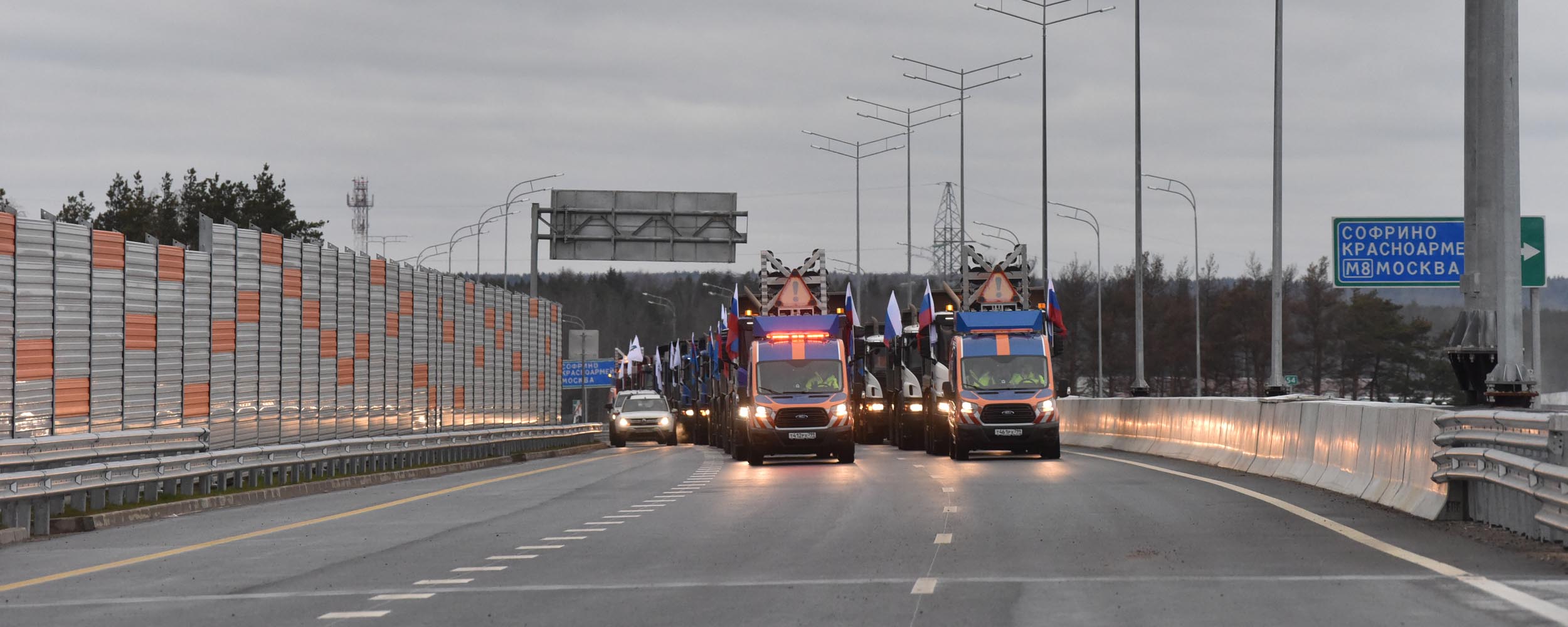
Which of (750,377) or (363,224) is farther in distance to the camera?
(363,224)

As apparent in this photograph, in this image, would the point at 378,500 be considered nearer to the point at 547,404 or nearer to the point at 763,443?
the point at 763,443

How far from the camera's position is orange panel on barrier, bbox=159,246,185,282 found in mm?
28234


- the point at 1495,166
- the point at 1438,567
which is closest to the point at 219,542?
the point at 1438,567

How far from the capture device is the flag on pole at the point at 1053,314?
42.3m

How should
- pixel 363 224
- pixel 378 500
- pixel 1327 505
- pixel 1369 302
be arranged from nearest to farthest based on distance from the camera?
pixel 1327 505 < pixel 378 500 < pixel 1369 302 < pixel 363 224

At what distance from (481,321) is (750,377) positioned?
1695cm

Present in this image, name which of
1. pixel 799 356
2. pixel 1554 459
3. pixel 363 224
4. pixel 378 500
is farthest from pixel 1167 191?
pixel 363 224

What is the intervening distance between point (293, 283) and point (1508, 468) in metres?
23.8

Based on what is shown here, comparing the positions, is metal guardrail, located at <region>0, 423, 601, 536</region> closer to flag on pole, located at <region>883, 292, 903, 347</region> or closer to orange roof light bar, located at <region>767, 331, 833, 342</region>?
orange roof light bar, located at <region>767, 331, 833, 342</region>

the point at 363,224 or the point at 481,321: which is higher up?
the point at 363,224

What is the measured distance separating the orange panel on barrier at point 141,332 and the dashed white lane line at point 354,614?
17.0 m

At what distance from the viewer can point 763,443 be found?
35375 mm

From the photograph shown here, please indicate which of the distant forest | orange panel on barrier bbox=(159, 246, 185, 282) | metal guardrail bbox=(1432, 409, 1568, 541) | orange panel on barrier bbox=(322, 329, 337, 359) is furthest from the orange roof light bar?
the distant forest

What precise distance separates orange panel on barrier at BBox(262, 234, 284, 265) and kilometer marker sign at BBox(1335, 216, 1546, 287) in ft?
60.7
